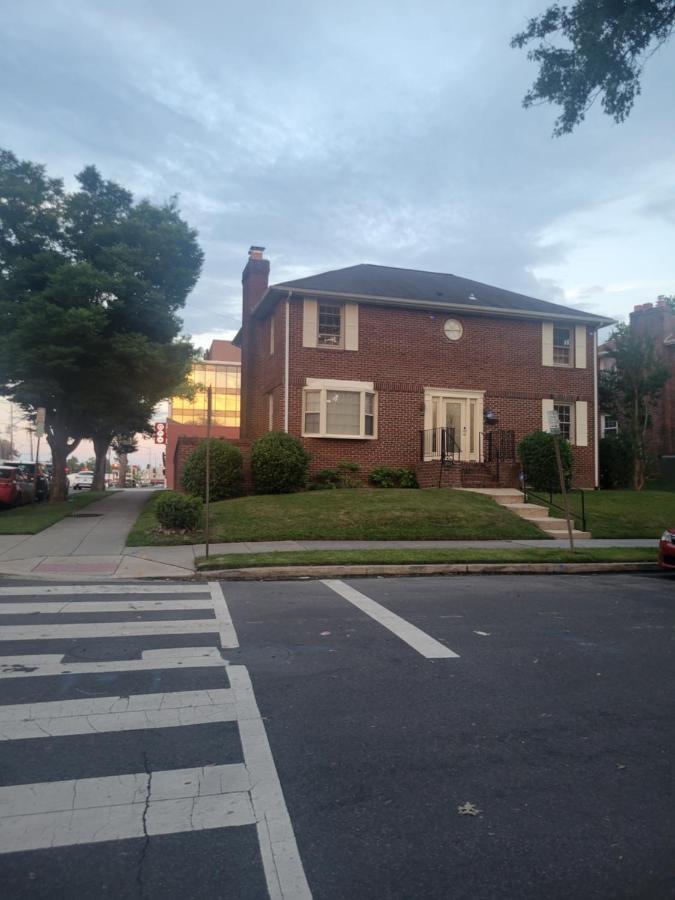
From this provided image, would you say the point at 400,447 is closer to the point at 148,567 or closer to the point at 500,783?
the point at 148,567

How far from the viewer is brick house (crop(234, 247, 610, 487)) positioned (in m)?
21.7

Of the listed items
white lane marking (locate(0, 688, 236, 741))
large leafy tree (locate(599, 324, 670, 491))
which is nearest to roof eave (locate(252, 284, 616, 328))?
large leafy tree (locate(599, 324, 670, 491))

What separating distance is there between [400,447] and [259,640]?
16.0m

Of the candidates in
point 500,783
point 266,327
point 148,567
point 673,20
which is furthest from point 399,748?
point 266,327

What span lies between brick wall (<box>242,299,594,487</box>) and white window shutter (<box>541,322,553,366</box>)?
0.14 metres

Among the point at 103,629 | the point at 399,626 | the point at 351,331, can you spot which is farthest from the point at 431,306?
the point at 103,629

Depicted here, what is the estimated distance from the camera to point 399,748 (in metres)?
4.14

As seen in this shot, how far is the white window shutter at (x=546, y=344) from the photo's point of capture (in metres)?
24.1

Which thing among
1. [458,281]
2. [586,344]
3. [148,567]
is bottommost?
[148,567]

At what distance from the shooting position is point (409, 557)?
39.2 ft

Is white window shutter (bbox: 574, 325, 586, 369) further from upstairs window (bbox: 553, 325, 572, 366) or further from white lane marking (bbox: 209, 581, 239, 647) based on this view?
white lane marking (bbox: 209, 581, 239, 647)

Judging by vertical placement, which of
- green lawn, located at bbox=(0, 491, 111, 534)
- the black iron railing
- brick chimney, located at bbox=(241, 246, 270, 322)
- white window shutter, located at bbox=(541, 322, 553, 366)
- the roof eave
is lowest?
green lawn, located at bbox=(0, 491, 111, 534)

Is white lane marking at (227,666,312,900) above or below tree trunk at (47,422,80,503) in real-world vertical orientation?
below

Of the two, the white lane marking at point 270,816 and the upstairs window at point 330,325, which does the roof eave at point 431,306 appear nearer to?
the upstairs window at point 330,325
